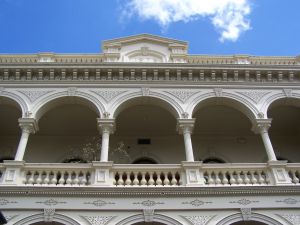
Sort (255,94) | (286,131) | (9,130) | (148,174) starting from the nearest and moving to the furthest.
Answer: (148,174)
(255,94)
(9,130)
(286,131)

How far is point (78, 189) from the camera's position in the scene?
11891 mm

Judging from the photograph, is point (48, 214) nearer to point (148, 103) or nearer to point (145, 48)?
point (148, 103)

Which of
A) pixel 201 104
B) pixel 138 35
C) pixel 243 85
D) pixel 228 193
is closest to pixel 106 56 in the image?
pixel 138 35

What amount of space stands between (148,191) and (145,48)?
27.2 feet

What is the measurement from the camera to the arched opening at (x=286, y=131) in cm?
1650

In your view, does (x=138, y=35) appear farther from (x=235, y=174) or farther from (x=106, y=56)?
(x=235, y=174)

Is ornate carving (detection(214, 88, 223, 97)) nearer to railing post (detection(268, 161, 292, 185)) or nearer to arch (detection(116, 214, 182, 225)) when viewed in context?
railing post (detection(268, 161, 292, 185))

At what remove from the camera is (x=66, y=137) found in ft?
56.6

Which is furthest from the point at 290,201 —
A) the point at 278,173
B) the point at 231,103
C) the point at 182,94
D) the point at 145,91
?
the point at 145,91

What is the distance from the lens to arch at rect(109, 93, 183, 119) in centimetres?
1441

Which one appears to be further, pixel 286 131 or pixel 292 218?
pixel 286 131

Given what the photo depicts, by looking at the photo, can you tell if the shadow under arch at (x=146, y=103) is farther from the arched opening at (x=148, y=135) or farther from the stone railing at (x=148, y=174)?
the stone railing at (x=148, y=174)

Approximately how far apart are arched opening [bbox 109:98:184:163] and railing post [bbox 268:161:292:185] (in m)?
4.66

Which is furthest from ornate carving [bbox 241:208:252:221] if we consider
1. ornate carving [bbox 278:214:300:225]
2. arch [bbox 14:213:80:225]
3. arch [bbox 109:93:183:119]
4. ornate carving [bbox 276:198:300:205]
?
Result: arch [bbox 14:213:80:225]
